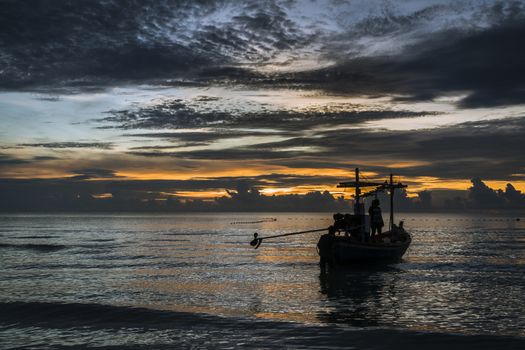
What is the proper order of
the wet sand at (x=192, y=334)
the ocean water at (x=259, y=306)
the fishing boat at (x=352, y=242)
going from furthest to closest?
the fishing boat at (x=352, y=242)
the ocean water at (x=259, y=306)
the wet sand at (x=192, y=334)

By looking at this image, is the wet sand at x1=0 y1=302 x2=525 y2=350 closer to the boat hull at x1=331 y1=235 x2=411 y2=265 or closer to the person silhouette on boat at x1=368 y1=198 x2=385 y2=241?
the boat hull at x1=331 y1=235 x2=411 y2=265

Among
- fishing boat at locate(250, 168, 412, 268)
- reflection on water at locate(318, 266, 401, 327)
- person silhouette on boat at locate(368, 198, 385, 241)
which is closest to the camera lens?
reflection on water at locate(318, 266, 401, 327)

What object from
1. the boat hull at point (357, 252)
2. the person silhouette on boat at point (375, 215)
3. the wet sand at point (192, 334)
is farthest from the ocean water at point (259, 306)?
the person silhouette on boat at point (375, 215)

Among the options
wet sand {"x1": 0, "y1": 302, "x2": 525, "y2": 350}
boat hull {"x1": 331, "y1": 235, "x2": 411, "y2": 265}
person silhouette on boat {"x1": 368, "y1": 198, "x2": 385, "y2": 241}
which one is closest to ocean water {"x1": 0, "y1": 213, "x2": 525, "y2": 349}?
wet sand {"x1": 0, "y1": 302, "x2": 525, "y2": 350}

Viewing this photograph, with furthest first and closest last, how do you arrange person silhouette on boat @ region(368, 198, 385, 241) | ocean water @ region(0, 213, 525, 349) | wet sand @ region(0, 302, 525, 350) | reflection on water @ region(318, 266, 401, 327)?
1. person silhouette on boat @ region(368, 198, 385, 241)
2. reflection on water @ region(318, 266, 401, 327)
3. ocean water @ region(0, 213, 525, 349)
4. wet sand @ region(0, 302, 525, 350)

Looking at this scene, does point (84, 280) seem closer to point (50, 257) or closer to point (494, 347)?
point (50, 257)

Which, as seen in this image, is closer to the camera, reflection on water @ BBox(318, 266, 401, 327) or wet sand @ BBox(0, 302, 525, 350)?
wet sand @ BBox(0, 302, 525, 350)

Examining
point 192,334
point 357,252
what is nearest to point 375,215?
point 357,252

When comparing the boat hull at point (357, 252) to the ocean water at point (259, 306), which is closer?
the ocean water at point (259, 306)

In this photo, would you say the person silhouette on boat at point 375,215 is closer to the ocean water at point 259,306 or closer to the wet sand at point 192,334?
the ocean water at point 259,306

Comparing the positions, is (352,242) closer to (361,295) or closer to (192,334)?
(361,295)

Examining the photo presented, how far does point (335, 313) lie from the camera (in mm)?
20281

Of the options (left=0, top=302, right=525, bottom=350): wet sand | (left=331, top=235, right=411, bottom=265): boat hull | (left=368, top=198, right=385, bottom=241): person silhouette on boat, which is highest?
(left=368, top=198, right=385, bottom=241): person silhouette on boat

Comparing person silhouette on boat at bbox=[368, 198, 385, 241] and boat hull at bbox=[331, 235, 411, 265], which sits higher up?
person silhouette on boat at bbox=[368, 198, 385, 241]
